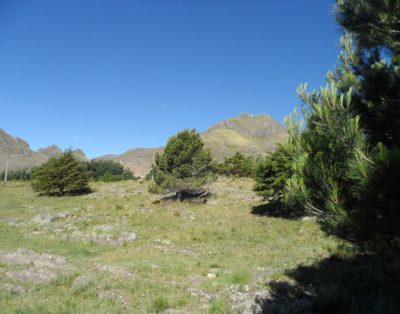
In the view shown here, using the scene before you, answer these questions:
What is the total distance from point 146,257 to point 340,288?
24.1ft

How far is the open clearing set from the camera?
7.70 m

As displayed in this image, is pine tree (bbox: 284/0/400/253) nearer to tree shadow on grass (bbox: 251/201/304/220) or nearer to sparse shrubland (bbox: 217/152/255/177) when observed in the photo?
tree shadow on grass (bbox: 251/201/304/220)

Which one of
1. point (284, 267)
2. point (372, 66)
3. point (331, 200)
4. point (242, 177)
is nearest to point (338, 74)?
point (372, 66)

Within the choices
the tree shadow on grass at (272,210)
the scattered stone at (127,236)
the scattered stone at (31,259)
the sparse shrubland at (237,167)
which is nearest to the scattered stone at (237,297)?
the scattered stone at (31,259)

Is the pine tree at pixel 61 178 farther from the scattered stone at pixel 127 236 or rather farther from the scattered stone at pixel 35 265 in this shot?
the scattered stone at pixel 35 265

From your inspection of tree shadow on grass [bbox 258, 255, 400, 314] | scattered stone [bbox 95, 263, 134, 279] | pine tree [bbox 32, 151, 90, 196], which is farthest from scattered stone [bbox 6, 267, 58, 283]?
pine tree [bbox 32, 151, 90, 196]

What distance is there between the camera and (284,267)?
36.2ft

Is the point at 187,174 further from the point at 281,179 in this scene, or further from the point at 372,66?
the point at 372,66

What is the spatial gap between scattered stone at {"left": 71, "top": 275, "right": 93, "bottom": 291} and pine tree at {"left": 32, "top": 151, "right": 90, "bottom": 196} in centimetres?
3139

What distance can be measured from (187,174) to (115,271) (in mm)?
19909

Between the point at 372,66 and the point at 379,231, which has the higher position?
the point at 372,66

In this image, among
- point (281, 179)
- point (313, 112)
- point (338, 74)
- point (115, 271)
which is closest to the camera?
point (313, 112)

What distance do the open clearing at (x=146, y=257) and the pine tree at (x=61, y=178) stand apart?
11.0m

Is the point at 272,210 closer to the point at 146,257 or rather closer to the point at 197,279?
the point at 146,257
